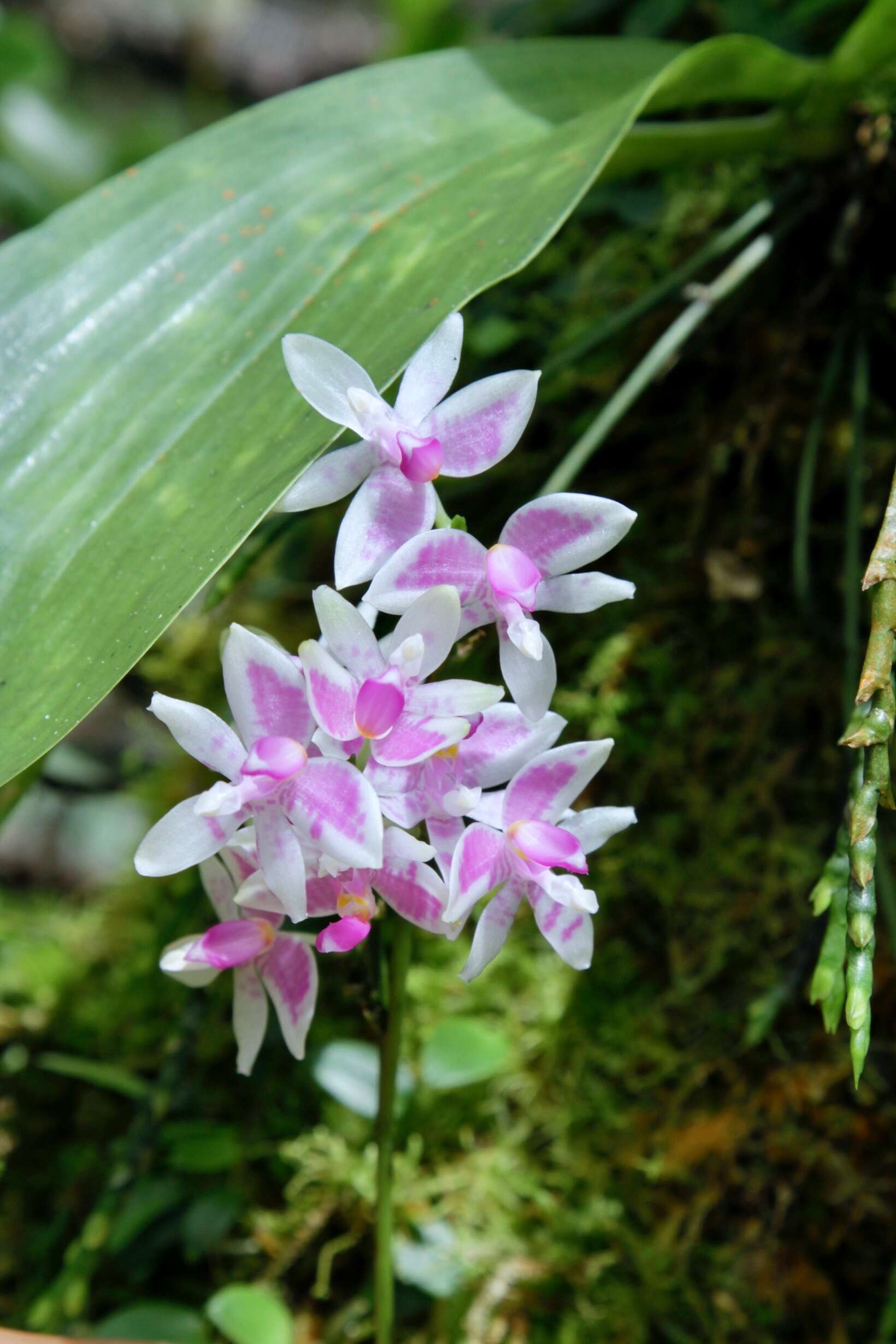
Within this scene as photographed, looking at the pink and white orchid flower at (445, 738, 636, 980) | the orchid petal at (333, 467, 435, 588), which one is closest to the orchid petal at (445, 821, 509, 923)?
the pink and white orchid flower at (445, 738, 636, 980)

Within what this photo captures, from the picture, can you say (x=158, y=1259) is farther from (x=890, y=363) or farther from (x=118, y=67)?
(x=118, y=67)

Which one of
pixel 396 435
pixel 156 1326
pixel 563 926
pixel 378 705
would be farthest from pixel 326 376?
pixel 156 1326

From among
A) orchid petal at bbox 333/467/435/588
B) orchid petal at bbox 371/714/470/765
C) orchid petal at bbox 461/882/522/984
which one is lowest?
orchid petal at bbox 461/882/522/984

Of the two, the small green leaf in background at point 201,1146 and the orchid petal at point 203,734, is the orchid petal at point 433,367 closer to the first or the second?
the orchid petal at point 203,734

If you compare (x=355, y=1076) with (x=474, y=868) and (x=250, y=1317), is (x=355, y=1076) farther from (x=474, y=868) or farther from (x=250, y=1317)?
(x=474, y=868)

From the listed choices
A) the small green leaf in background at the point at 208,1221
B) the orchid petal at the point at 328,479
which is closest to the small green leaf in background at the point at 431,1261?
the small green leaf in background at the point at 208,1221

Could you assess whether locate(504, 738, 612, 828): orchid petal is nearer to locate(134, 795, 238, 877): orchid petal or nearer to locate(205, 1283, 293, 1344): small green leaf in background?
locate(134, 795, 238, 877): orchid petal

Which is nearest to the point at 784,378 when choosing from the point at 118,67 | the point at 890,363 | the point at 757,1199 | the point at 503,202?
the point at 890,363
